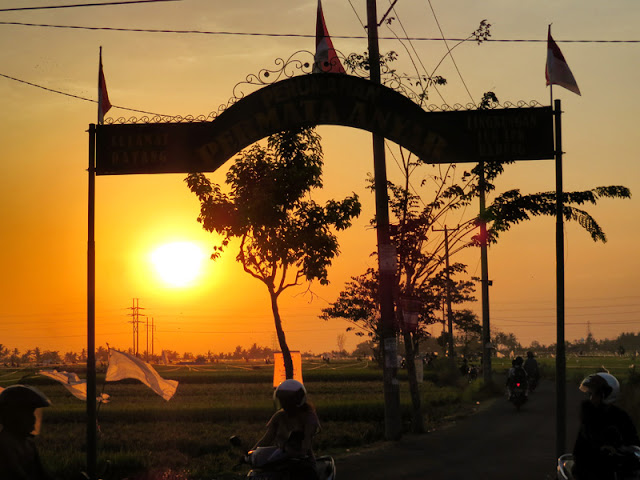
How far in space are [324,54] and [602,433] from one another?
1126 cm

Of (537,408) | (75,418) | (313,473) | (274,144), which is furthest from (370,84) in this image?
(75,418)

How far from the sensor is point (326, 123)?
17438 millimetres

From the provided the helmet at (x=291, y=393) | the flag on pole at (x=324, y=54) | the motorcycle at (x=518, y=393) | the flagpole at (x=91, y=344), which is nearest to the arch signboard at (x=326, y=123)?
the flag on pole at (x=324, y=54)

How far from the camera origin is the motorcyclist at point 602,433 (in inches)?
389

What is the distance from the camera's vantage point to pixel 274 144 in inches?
1203

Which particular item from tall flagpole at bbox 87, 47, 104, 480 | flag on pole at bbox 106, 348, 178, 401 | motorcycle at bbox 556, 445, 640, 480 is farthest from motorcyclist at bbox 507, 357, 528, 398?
motorcycle at bbox 556, 445, 640, 480

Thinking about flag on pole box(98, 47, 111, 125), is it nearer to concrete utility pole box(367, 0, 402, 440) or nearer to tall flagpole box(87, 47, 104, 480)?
tall flagpole box(87, 47, 104, 480)

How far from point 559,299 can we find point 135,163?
8699mm

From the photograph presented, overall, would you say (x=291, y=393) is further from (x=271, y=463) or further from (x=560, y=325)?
(x=560, y=325)

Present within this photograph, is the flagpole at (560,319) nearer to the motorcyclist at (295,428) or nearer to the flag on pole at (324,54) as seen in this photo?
the flag on pole at (324,54)

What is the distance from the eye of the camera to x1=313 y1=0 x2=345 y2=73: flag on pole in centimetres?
1841

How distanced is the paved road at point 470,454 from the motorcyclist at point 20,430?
10.9 m

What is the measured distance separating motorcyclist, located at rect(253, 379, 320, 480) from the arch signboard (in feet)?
26.9

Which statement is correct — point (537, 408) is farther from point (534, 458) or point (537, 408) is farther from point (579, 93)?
point (579, 93)
